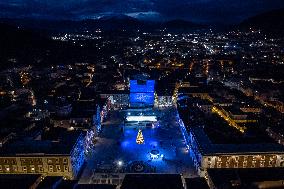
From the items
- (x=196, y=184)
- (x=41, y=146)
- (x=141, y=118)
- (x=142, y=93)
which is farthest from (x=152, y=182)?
(x=142, y=93)

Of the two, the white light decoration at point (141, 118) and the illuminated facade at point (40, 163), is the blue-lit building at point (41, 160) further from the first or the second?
the white light decoration at point (141, 118)

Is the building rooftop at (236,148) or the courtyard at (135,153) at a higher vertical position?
the building rooftop at (236,148)

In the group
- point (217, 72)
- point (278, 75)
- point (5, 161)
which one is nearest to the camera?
point (5, 161)

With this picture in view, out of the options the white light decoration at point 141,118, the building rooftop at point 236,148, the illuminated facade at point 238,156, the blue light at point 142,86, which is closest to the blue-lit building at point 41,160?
the illuminated facade at point 238,156

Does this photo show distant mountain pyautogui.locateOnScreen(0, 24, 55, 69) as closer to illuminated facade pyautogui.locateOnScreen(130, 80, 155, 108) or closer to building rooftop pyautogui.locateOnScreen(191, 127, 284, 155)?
illuminated facade pyautogui.locateOnScreen(130, 80, 155, 108)

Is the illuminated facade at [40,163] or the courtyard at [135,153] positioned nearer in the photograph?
the illuminated facade at [40,163]

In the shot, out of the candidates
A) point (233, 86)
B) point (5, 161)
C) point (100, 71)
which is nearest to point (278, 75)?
point (233, 86)

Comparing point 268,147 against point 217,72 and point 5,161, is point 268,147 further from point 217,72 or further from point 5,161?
point 217,72

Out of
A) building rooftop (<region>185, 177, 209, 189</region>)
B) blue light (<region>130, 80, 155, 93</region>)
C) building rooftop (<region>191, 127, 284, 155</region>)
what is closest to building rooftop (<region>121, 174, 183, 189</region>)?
building rooftop (<region>185, 177, 209, 189</region>)

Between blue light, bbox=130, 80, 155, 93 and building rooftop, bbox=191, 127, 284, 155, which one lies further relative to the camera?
blue light, bbox=130, 80, 155, 93

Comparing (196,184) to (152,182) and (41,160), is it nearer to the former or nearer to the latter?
(152,182)

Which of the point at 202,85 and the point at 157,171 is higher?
the point at 202,85
